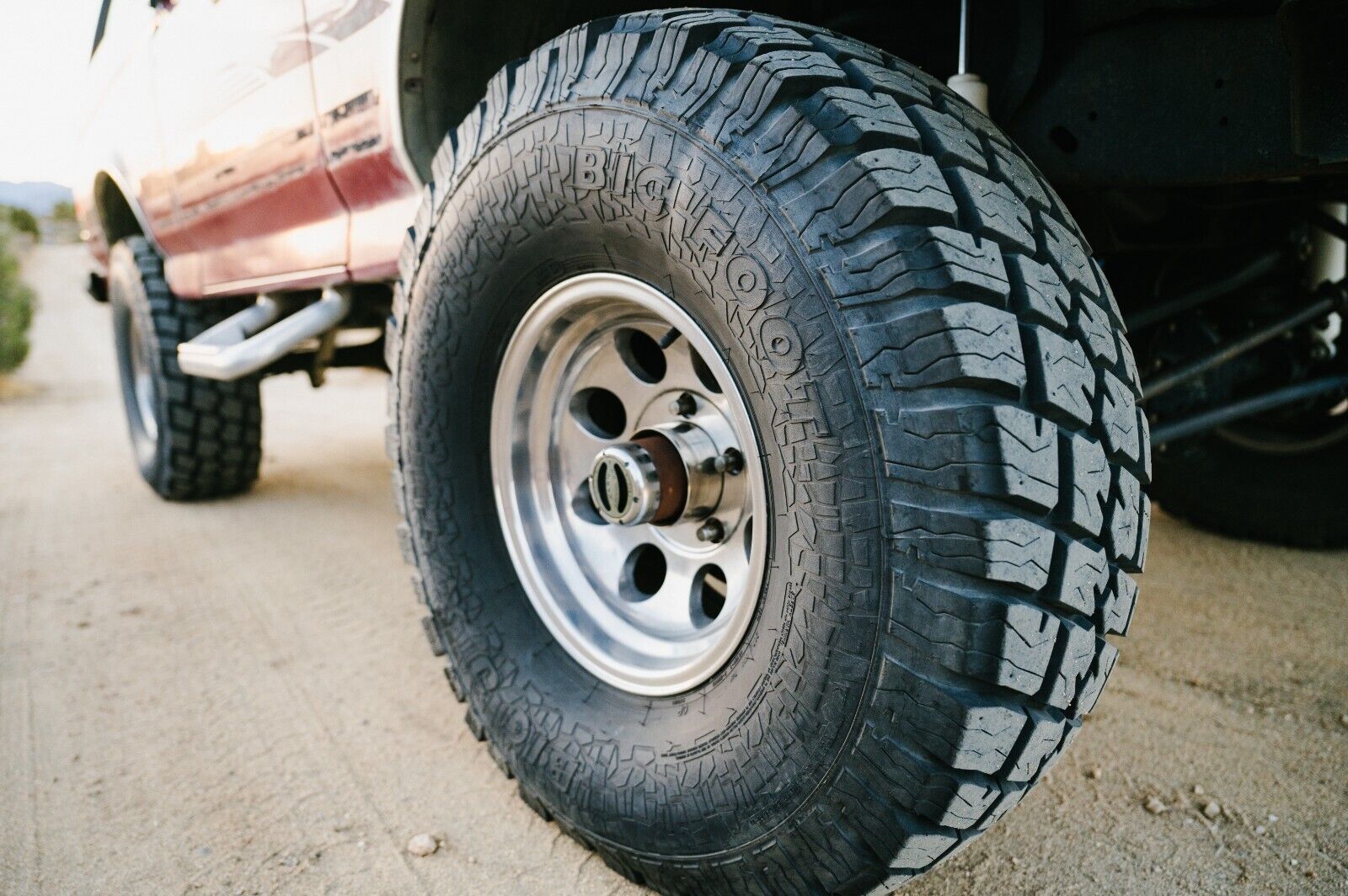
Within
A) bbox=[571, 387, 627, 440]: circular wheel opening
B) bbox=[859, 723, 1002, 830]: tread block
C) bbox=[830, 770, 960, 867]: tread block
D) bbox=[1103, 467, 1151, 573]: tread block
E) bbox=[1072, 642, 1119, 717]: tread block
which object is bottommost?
Result: bbox=[830, 770, 960, 867]: tread block

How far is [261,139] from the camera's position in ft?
7.52

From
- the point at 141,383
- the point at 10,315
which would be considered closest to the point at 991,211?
the point at 141,383

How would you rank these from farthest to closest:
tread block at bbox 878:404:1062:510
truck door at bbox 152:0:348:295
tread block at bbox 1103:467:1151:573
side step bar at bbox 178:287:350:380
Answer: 1. side step bar at bbox 178:287:350:380
2. truck door at bbox 152:0:348:295
3. tread block at bbox 1103:467:1151:573
4. tread block at bbox 878:404:1062:510

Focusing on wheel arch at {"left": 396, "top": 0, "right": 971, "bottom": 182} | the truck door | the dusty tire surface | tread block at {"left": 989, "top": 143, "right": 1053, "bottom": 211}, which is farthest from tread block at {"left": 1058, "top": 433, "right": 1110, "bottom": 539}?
the truck door

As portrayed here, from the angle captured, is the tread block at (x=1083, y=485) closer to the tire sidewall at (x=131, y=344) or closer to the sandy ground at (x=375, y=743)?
the sandy ground at (x=375, y=743)

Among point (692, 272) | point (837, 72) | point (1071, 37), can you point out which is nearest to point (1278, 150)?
point (1071, 37)

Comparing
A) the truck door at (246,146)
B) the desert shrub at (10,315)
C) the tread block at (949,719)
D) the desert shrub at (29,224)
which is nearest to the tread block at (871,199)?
the tread block at (949,719)

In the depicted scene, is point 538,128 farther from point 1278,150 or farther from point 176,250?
point 176,250

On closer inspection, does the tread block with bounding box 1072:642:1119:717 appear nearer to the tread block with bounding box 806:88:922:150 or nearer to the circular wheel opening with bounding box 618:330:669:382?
the tread block with bounding box 806:88:922:150

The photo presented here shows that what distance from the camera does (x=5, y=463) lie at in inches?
196

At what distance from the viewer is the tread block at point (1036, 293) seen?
1.00 meters

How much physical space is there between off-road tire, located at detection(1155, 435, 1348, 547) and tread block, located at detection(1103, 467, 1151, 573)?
154 centimetres

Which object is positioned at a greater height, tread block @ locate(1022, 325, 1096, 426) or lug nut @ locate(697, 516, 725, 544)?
tread block @ locate(1022, 325, 1096, 426)

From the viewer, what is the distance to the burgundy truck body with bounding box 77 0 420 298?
187cm
